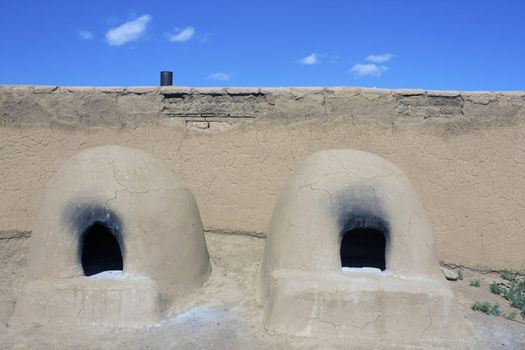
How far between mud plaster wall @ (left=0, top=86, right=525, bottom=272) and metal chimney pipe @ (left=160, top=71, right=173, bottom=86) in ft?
1.69

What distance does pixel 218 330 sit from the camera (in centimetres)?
427

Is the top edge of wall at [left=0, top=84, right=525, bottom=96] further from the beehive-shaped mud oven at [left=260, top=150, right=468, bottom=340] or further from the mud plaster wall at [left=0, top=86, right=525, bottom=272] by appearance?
the beehive-shaped mud oven at [left=260, top=150, right=468, bottom=340]

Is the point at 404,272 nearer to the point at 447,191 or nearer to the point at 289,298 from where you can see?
the point at 289,298

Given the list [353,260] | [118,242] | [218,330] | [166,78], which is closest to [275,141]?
[353,260]

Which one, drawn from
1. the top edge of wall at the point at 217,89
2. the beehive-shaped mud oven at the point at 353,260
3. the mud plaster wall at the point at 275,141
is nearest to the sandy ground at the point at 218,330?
the beehive-shaped mud oven at the point at 353,260

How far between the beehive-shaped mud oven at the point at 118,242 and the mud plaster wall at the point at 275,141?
0.72 metres

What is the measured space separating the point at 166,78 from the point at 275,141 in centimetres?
171

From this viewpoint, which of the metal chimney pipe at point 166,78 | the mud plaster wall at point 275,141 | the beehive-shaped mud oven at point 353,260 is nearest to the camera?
the beehive-shaped mud oven at point 353,260

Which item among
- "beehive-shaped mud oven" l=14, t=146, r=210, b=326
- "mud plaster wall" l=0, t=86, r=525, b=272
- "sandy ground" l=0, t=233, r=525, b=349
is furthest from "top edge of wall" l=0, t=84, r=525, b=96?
"sandy ground" l=0, t=233, r=525, b=349

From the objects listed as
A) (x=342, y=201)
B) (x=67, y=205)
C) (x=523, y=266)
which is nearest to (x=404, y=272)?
(x=342, y=201)

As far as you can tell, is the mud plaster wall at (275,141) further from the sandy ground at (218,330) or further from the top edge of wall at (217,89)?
the sandy ground at (218,330)

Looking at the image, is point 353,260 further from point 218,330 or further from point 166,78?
point 166,78

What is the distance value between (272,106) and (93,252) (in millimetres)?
2521

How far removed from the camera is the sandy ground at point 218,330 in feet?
13.1
